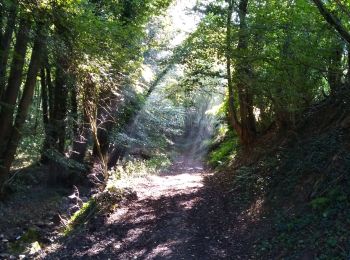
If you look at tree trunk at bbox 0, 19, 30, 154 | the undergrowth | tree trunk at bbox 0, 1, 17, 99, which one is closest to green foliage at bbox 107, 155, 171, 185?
tree trunk at bbox 0, 19, 30, 154

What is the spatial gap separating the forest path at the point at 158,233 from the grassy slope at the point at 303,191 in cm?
64

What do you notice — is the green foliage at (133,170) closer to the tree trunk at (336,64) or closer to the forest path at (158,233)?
the forest path at (158,233)

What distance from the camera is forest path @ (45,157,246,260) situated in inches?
275

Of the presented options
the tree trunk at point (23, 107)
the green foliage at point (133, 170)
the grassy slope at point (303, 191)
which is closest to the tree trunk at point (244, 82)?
the grassy slope at point (303, 191)

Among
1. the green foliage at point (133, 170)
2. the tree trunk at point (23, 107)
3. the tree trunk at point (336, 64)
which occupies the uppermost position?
the tree trunk at point (336, 64)

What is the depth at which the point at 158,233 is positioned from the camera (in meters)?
7.95

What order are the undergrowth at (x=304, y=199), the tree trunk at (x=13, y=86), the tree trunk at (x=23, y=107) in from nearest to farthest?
the undergrowth at (x=304, y=199)
the tree trunk at (x=13, y=86)
the tree trunk at (x=23, y=107)

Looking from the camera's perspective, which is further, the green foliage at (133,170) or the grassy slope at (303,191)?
the green foliage at (133,170)

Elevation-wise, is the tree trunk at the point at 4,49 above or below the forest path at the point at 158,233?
above

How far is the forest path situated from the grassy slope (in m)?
0.64

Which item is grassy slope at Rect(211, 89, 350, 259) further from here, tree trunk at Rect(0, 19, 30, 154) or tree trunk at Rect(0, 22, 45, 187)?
tree trunk at Rect(0, 19, 30, 154)

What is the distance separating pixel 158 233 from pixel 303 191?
292 centimetres

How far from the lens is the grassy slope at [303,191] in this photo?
→ 5840 mm

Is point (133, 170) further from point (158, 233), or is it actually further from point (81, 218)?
point (158, 233)
